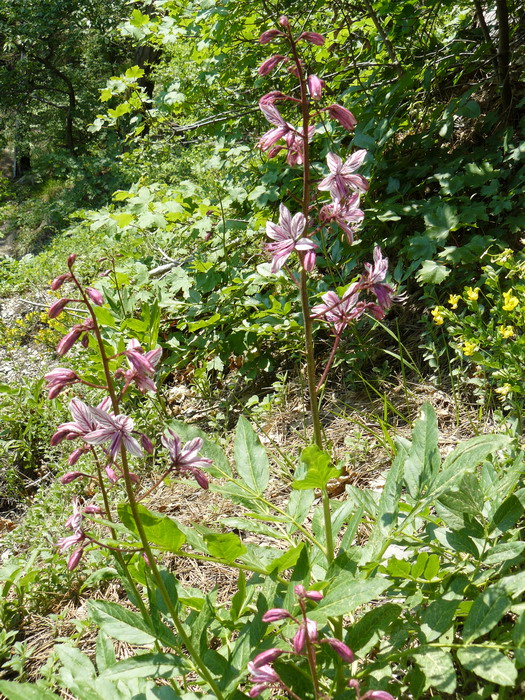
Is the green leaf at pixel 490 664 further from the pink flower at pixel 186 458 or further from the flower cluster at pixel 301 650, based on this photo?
the pink flower at pixel 186 458

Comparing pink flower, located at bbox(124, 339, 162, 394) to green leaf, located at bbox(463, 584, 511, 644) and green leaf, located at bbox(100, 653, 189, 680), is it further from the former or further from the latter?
green leaf, located at bbox(463, 584, 511, 644)

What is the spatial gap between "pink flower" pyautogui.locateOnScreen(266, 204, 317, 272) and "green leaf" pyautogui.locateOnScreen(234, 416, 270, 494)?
46cm

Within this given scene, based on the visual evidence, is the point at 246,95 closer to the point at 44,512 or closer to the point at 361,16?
the point at 361,16

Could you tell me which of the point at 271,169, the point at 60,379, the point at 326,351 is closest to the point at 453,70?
the point at 271,169

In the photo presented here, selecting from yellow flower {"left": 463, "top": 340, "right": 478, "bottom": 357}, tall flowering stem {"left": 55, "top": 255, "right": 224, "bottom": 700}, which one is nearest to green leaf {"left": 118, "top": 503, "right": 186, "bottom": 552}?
tall flowering stem {"left": 55, "top": 255, "right": 224, "bottom": 700}

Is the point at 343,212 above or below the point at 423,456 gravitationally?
above

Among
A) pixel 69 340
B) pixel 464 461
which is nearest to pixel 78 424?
pixel 69 340

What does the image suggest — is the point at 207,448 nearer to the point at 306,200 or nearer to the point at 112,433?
the point at 112,433

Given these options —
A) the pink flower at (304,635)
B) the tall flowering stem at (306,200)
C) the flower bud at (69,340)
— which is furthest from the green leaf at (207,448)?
the pink flower at (304,635)

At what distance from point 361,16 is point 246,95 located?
92cm

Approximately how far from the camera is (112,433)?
3.53 ft

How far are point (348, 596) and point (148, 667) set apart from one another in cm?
42

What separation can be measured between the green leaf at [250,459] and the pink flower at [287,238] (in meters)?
0.46

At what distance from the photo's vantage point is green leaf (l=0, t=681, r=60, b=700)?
1.06 meters
